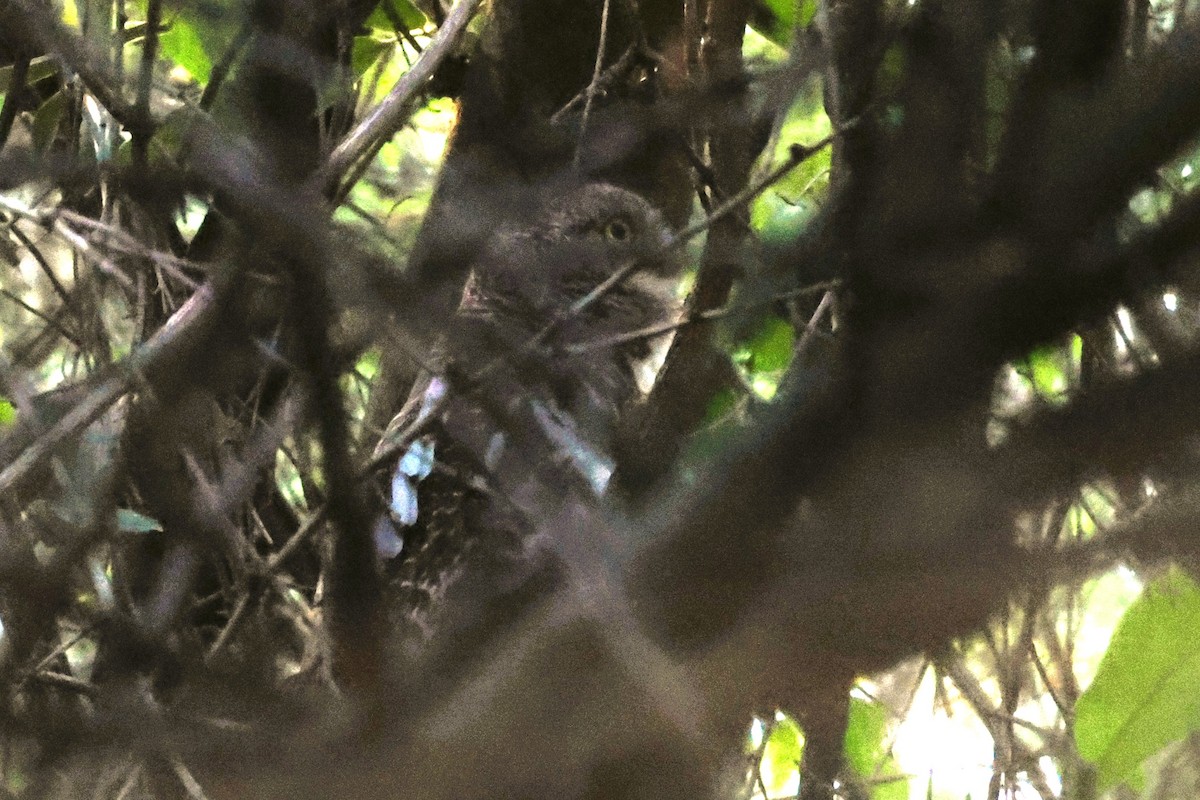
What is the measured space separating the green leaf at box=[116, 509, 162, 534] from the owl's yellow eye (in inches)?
17.7

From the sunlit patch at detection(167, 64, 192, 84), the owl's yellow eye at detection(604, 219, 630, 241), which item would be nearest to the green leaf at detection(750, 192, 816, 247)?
the owl's yellow eye at detection(604, 219, 630, 241)

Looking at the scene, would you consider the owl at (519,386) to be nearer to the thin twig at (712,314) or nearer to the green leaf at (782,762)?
the thin twig at (712,314)

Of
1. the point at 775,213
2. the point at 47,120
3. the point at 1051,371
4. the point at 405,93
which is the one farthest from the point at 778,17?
the point at 47,120

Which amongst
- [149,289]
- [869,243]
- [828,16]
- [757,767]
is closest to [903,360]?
[869,243]

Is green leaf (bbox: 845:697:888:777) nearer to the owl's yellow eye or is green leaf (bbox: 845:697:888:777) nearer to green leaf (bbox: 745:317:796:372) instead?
green leaf (bbox: 745:317:796:372)

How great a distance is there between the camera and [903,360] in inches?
12.9

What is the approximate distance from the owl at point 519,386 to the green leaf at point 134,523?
0.14 m

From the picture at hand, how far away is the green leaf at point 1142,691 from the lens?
54 cm

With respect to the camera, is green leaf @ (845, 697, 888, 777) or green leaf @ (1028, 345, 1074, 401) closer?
green leaf @ (1028, 345, 1074, 401)

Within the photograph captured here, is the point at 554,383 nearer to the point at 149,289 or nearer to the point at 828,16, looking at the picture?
the point at 828,16

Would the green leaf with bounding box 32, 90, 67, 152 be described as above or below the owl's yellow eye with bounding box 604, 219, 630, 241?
above

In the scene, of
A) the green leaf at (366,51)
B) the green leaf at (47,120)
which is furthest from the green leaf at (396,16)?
the green leaf at (47,120)

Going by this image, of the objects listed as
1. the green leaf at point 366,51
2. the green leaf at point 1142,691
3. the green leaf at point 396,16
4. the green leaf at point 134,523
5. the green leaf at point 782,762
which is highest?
the green leaf at point 396,16

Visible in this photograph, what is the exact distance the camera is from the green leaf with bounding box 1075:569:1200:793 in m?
0.54
